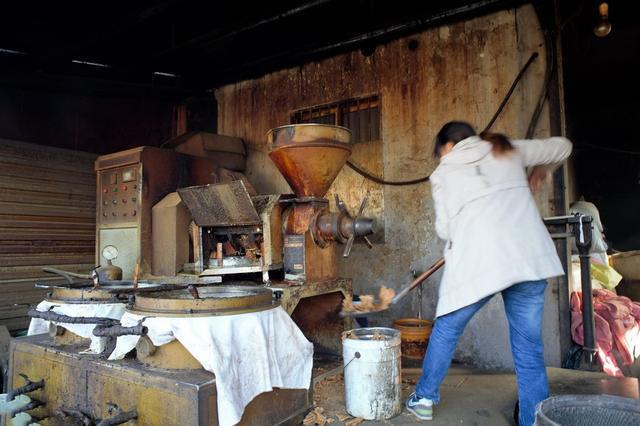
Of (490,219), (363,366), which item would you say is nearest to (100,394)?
(363,366)

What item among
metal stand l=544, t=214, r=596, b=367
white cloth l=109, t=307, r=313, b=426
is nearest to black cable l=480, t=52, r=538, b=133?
metal stand l=544, t=214, r=596, b=367

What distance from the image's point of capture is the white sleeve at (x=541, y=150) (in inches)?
120

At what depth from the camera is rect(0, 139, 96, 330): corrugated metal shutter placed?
5.33 metres

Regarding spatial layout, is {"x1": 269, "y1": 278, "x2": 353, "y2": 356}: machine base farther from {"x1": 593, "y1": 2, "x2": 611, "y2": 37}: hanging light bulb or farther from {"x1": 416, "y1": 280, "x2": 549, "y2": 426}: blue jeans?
{"x1": 593, "y1": 2, "x2": 611, "y2": 37}: hanging light bulb

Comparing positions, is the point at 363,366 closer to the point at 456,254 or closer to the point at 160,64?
the point at 456,254

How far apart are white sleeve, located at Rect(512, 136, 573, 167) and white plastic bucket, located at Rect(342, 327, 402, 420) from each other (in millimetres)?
1548

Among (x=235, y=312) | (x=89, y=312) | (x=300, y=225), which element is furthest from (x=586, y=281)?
(x=89, y=312)

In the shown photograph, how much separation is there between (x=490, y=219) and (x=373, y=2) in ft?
10.4

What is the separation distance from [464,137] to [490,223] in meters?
0.65

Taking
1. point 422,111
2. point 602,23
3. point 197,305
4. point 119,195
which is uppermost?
point 602,23

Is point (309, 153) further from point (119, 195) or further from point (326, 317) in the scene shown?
point (119, 195)

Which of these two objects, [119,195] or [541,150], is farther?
[119,195]

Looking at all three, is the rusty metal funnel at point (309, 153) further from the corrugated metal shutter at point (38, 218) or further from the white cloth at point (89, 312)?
the corrugated metal shutter at point (38, 218)

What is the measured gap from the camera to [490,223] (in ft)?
9.14
